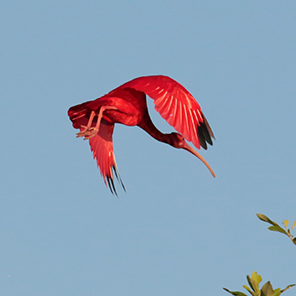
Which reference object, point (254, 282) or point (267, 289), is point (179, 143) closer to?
point (254, 282)

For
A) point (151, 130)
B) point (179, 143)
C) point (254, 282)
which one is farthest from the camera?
point (179, 143)

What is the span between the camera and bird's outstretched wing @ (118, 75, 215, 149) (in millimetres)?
10734

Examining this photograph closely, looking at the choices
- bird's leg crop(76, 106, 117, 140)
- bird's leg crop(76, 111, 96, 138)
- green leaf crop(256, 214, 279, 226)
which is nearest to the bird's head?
bird's leg crop(76, 106, 117, 140)

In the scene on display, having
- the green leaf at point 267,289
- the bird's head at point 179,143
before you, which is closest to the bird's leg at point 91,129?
the bird's head at point 179,143

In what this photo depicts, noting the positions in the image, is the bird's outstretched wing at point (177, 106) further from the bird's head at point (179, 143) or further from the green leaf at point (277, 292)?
the green leaf at point (277, 292)

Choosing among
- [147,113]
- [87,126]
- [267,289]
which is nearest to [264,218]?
[267,289]

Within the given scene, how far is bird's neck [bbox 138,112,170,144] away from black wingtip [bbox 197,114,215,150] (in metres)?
1.71

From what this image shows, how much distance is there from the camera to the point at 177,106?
35.6 ft

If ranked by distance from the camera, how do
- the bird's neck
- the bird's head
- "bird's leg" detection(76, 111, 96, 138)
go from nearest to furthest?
"bird's leg" detection(76, 111, 96, 138) < the bird's neck < the bird's head

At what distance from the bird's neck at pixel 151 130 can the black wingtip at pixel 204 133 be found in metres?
1.71

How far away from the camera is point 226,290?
731 cm

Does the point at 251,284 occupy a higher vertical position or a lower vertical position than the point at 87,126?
lower

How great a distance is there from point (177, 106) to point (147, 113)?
2.08 meters

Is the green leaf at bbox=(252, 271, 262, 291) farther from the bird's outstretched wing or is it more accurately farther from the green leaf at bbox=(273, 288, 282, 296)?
the bird's outstretched wing
